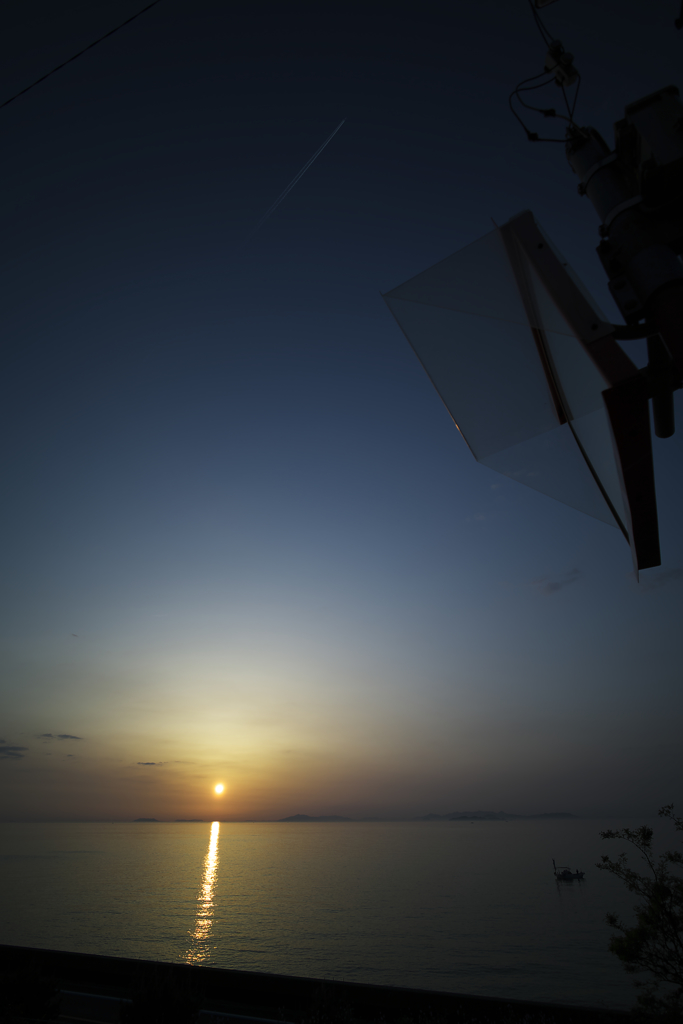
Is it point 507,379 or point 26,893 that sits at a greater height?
point 507,379

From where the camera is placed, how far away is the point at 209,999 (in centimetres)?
1617

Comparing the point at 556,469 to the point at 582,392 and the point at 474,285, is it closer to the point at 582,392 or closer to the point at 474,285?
the point at 582,392

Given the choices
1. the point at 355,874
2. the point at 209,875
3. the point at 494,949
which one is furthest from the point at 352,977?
the point at 209,875

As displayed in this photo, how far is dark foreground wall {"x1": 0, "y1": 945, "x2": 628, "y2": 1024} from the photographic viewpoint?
1009cm

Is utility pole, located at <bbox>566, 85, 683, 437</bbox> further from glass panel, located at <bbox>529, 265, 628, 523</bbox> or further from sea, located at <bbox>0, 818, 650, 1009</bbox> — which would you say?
sea, located at <bbox>0, 818, 650, 1009</bbox>

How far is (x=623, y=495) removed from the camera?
5.26 ft

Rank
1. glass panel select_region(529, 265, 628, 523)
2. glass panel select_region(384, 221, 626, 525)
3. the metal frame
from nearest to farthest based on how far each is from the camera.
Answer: the metal frame
glass panel select_region(529, 265, 628, 523)
glass panel select_region(384, 221, 626, 525)

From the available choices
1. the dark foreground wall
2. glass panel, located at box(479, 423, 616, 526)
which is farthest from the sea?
glass panel, located at box(479, 423, 616, 526)

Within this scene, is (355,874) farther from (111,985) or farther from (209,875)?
(111,985)

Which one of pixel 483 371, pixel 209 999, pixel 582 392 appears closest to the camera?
pixel 582 392

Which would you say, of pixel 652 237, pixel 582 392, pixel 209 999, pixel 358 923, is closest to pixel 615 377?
pixel 582 392

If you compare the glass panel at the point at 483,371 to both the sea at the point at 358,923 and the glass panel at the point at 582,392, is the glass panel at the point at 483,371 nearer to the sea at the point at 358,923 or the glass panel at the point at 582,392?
the glass panel at the point at 582,392

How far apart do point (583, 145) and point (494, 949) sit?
216 feet

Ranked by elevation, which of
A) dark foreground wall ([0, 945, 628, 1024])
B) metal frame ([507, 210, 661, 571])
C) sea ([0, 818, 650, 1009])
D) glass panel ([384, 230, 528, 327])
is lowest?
sea ([0, 818, 650, 1009])
